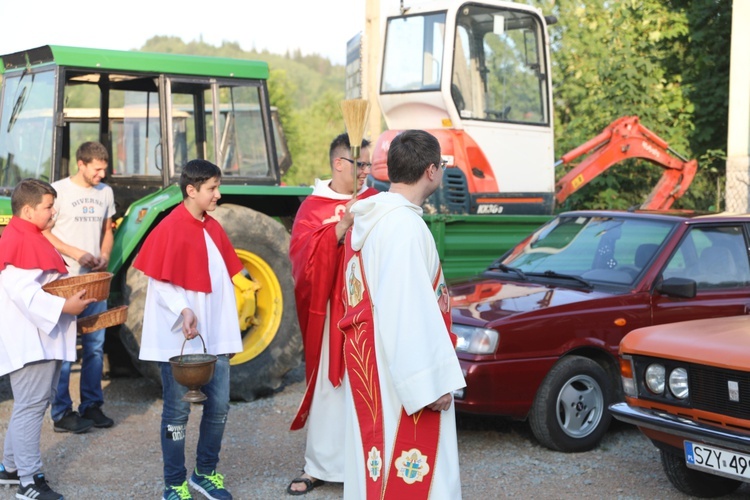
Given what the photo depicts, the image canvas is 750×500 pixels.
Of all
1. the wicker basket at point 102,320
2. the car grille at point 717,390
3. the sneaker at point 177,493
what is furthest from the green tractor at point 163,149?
the car grille at point 717,390

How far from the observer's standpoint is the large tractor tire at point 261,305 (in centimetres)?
774

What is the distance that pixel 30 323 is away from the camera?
17.4 ft

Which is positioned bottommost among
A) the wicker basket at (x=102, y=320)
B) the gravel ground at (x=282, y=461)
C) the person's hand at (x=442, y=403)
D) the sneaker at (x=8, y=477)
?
the gravel ground at (x=282, y=461)

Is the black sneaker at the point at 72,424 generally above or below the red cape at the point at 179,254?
below

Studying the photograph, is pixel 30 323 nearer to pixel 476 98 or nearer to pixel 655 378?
pixel 655 378

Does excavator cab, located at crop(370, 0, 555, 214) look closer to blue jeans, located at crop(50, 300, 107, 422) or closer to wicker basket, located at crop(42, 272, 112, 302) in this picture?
blue jeans, located at crop(50, 300, 107, 422)

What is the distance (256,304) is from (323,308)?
2707 mm

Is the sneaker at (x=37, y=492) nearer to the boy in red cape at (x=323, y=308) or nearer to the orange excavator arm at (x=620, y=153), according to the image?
the boy in red cape at (x=323, y=308)

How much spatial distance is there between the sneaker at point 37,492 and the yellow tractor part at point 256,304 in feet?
8.20

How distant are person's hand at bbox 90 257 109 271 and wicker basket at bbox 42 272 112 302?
141cm

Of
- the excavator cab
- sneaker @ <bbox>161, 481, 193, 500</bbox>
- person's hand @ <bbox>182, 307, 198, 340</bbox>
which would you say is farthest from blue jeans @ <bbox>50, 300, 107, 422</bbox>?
the excavator cab

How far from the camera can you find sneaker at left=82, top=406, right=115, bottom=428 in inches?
274

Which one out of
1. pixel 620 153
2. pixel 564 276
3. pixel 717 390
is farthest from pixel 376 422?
pixel 620 153

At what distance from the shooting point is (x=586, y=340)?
635 centimetres
